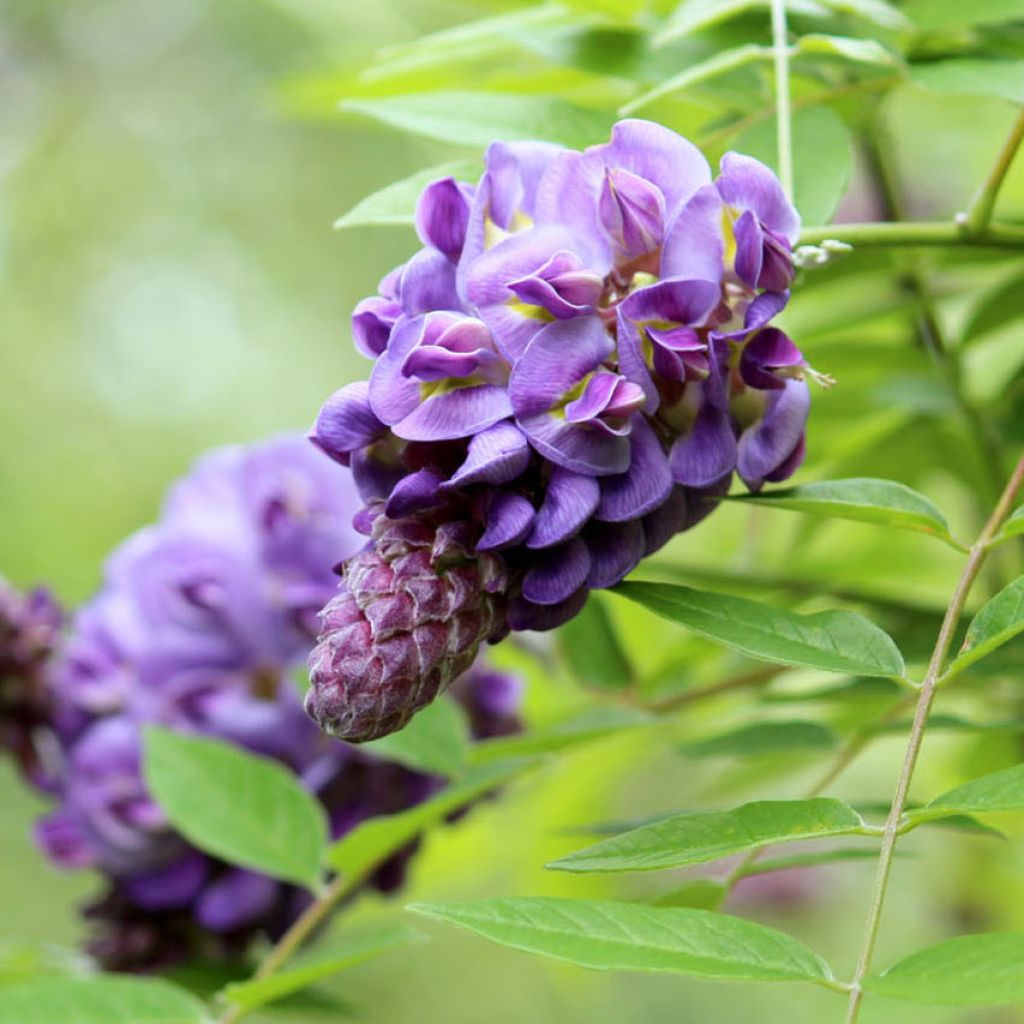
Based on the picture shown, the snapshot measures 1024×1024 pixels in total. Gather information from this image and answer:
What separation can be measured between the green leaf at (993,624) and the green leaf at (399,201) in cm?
24

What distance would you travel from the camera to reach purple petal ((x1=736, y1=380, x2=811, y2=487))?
0.46 m

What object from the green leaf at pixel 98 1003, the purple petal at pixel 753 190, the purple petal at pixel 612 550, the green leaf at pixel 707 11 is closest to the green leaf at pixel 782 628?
the purple petal at pixel 612 550

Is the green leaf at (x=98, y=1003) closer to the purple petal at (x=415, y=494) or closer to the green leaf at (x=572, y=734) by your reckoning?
the green leaf at (x=572, y=734)

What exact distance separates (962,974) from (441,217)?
0.93ft

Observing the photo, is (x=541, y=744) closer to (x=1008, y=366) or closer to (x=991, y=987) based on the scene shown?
(x=991, y=987)

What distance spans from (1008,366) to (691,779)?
6.16 ft

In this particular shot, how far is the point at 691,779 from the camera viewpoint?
9.11 ft

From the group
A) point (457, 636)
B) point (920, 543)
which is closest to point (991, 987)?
point (457, 636)

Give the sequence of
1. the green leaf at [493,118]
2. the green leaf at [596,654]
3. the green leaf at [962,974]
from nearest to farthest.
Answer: the green leaf at [962,974] < the green leaf at [493,118] < the green leaf at [596,654]

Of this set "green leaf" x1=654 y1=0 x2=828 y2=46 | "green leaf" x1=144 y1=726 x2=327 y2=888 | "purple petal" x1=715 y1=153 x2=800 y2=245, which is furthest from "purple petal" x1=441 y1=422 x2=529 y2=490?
"green leaf" x1=144 y1=726 x2=327 y2=888

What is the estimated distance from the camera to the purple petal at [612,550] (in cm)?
45

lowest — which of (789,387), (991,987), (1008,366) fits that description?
(1008,366)

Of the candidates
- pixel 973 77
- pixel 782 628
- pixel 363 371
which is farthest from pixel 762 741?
pixel 363 371

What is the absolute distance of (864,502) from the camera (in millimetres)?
466
